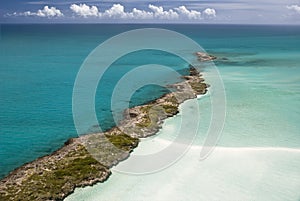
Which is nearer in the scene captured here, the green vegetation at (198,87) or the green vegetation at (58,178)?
the green vegetation at (58,178)

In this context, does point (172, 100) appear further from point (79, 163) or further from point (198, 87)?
point (79, 163)

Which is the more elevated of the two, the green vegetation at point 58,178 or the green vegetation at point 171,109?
the green vegetation at point 58,178

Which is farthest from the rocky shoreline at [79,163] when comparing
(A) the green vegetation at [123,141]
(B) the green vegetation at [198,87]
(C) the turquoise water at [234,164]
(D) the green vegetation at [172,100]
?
(B) the green vegetation at [198,87]

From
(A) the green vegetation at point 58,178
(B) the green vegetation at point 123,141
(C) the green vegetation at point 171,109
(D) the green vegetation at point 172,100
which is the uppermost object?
(A) the green vegetation at point 58,178

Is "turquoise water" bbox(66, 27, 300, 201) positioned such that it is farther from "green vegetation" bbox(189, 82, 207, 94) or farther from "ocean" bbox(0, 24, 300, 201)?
"green vegetation" bbox(189, 82, 207, 94)

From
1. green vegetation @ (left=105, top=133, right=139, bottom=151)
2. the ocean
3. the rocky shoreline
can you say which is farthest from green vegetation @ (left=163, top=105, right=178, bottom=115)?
green vegetation @ (left=105, top=133, right=139, bottom=151)

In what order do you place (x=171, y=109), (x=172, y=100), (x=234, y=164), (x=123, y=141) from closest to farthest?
(x=234, y=164)
(x=123, y=141)
(x=171, y=109)
(x=172, y=100)

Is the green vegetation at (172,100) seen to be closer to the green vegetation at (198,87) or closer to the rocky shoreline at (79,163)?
the rocky shoreline at (79,163)

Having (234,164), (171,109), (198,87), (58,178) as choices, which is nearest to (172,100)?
(171,109)

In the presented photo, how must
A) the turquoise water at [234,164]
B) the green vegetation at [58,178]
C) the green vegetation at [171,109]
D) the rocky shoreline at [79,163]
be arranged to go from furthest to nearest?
the green vegetation at [171,109] → the turquoise water at [234,164] → the rocky shoreline at [79,163] → the green vegetation at [58,178]

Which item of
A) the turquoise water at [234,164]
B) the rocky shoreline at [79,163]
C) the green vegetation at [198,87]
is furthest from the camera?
the green vegetation at [198,87]
